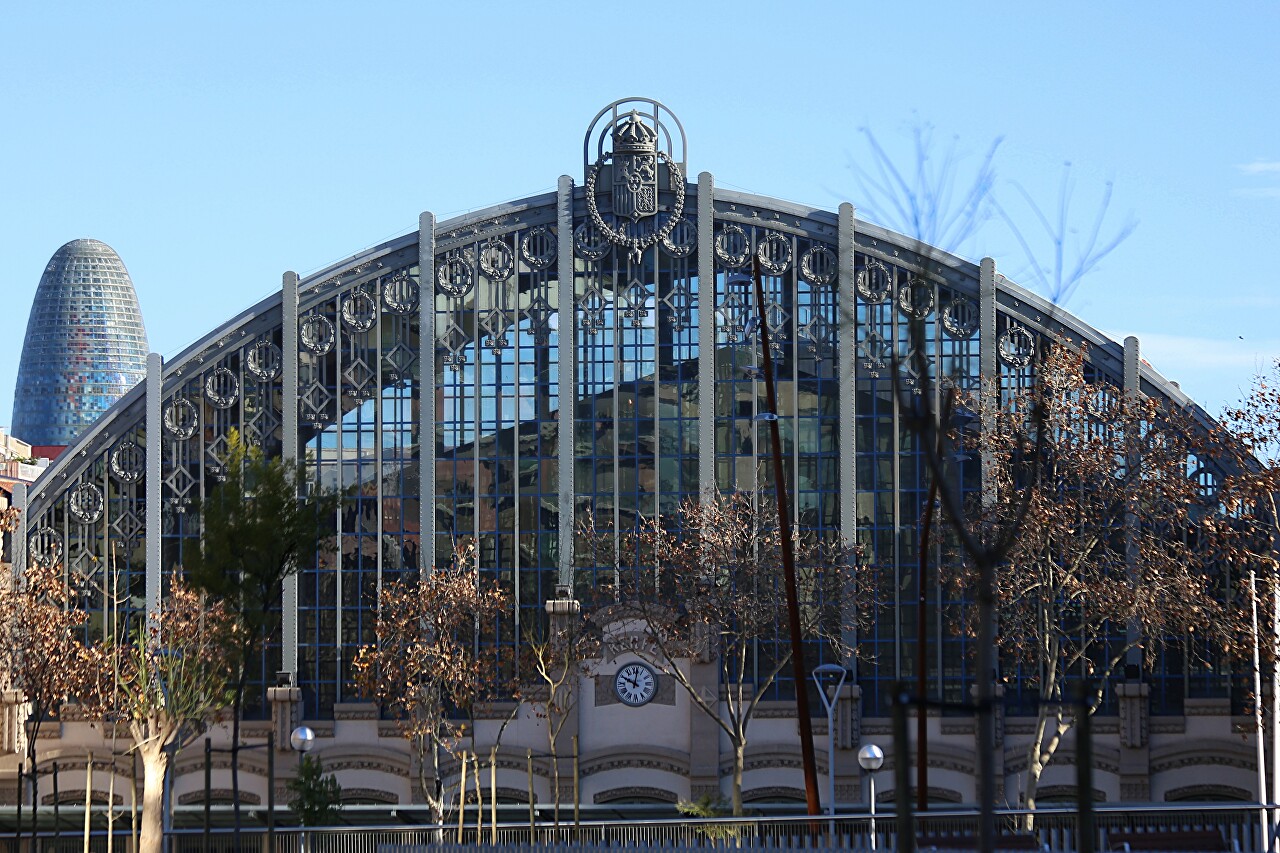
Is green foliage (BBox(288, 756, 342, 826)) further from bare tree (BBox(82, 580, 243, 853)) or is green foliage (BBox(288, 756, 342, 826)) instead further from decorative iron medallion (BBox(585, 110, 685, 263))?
decorative iron medallion (BBox(585, 110, 685, 263))

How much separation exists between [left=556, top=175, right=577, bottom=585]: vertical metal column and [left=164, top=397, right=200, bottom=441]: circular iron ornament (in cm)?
1200

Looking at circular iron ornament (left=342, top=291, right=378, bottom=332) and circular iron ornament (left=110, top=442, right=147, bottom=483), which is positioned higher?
circular iron ornament (left=342, top=291, right=378, bottom=332)

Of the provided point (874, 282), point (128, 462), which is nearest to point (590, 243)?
point (874, 282)

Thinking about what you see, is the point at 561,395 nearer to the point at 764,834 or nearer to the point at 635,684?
the point at 635,684

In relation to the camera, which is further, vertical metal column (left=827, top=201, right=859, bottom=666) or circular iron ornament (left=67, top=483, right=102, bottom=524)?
circular iron ornament (left=67, top=483, right=102, bottom=524)

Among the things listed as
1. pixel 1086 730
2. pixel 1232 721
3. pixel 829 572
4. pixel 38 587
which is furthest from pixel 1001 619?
pixel 1086 730

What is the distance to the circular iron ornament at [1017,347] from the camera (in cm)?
6550

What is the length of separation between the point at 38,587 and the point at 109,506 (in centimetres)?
867

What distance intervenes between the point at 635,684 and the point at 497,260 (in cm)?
1455

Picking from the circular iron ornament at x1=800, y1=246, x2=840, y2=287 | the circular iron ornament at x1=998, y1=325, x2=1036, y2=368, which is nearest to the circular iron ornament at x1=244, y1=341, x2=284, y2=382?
the circular iron ornament at x1=800, y1=246, x2=840, y2=287

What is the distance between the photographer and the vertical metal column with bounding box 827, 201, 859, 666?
6494 cm

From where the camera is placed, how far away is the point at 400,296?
219 feet

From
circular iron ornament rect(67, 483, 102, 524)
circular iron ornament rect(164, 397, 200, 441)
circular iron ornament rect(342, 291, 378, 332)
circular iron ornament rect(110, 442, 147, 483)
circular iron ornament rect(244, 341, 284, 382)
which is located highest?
circular iron ornament rect(342, 291, 378, 332)

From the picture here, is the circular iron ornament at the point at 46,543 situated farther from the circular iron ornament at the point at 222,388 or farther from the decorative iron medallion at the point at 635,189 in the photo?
the decorative iron medallion at the point at 635,189
